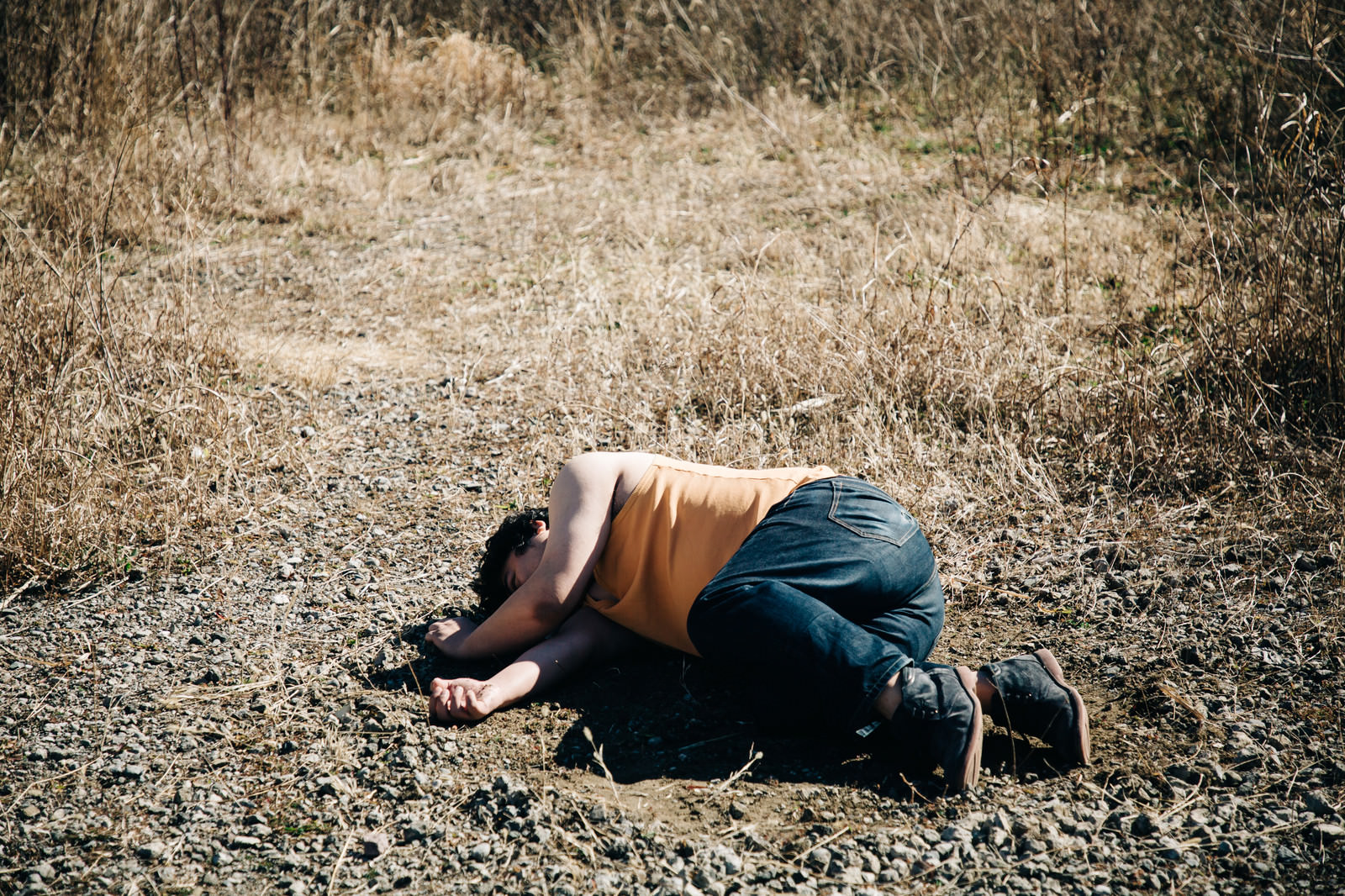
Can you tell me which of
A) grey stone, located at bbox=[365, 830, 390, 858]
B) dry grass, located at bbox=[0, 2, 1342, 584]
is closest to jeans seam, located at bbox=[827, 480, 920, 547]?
dry grass, located at bbox=[0, 2, 1342, 584]

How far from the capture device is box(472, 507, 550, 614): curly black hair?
2.71 m

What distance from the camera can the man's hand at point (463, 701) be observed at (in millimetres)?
2369

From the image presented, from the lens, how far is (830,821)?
2059mm

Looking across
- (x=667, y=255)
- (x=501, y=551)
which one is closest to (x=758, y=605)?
(x=501, y=551)

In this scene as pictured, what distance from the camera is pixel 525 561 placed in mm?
2684

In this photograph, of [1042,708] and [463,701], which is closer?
[1042,708]

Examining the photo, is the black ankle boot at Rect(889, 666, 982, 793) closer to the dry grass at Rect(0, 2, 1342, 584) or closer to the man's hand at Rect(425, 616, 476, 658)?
the man's hand at Rect(425, 616, 476, 658)

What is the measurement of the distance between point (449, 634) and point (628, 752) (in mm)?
646

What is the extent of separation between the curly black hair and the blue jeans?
0.59m

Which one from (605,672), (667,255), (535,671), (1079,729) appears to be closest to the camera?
(1079,729)

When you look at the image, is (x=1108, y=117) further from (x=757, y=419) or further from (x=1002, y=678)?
(x=1002, y=678)

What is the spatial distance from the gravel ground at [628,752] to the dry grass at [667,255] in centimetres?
45

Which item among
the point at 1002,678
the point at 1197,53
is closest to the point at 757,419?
the point at 1002,678

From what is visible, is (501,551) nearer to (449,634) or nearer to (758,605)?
(449,634)
